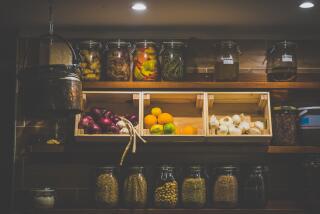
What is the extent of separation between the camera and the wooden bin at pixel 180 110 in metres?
3.44

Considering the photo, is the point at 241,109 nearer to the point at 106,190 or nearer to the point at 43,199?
the point at 106,190

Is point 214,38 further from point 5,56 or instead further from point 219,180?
point 5,56

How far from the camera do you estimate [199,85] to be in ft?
11.5

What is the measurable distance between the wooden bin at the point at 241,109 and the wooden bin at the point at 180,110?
0.23 ft

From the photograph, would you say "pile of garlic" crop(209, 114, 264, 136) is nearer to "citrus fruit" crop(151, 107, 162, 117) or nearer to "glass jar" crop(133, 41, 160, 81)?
"citrus fruit" crop(151, 107, 162, 117)

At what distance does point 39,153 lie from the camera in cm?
371

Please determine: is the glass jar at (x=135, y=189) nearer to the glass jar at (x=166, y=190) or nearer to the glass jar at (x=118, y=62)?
the glass jar at (x=166, y=190)

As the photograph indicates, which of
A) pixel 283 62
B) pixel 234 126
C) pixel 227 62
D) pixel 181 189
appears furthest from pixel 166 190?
pixel 283 62

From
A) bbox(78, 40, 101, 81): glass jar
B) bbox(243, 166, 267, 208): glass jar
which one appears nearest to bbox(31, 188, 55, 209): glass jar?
bbox(78, 40, 101, 81): glass jar

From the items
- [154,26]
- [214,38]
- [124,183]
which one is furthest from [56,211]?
[214,38]

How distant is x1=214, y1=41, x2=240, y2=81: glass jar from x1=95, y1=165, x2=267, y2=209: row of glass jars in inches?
25.0

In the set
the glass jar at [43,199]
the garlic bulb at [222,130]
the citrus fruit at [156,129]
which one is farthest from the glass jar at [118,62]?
the glass jar at [43,199]

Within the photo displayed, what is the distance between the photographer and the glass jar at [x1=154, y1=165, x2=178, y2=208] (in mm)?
3330

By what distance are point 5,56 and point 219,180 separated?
5.96 ft
